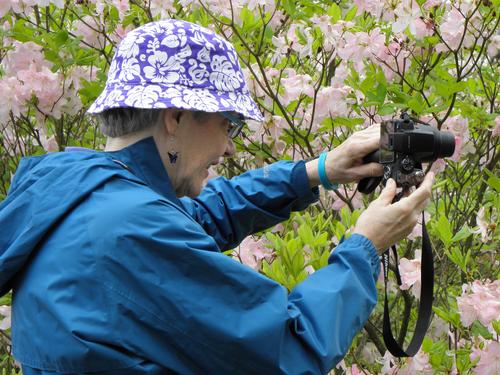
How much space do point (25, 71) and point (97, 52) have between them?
357mm

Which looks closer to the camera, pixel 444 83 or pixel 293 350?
pixel 293 350

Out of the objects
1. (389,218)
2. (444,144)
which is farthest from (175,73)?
(444,144)

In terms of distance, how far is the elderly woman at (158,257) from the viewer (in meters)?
Result: 1.63

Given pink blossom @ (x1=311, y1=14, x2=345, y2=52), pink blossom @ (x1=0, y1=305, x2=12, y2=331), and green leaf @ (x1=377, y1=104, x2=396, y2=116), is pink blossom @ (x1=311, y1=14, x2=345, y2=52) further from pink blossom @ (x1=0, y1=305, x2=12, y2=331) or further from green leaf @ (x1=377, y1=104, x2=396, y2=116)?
pink blossom @ (x1=0, y1=305, x2=12, y2=331)

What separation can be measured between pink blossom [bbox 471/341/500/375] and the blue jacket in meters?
0.82

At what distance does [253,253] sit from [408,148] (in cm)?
89

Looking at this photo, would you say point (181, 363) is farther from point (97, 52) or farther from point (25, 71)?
point (97, 52)

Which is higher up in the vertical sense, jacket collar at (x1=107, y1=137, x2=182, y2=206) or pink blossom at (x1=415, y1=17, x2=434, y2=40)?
pink blossom at (x1=415, y1=17, x2=434, y2=40)

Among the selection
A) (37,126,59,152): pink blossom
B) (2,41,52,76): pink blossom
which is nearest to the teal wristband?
(2,41,52,76): pink blossom

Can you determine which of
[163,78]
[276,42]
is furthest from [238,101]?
[276,42]

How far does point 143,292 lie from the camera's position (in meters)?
1.63

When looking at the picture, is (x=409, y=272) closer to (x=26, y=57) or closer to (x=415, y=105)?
(x=415, y=105)

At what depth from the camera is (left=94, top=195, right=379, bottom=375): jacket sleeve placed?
64.2 inches

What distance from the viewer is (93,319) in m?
1.63
